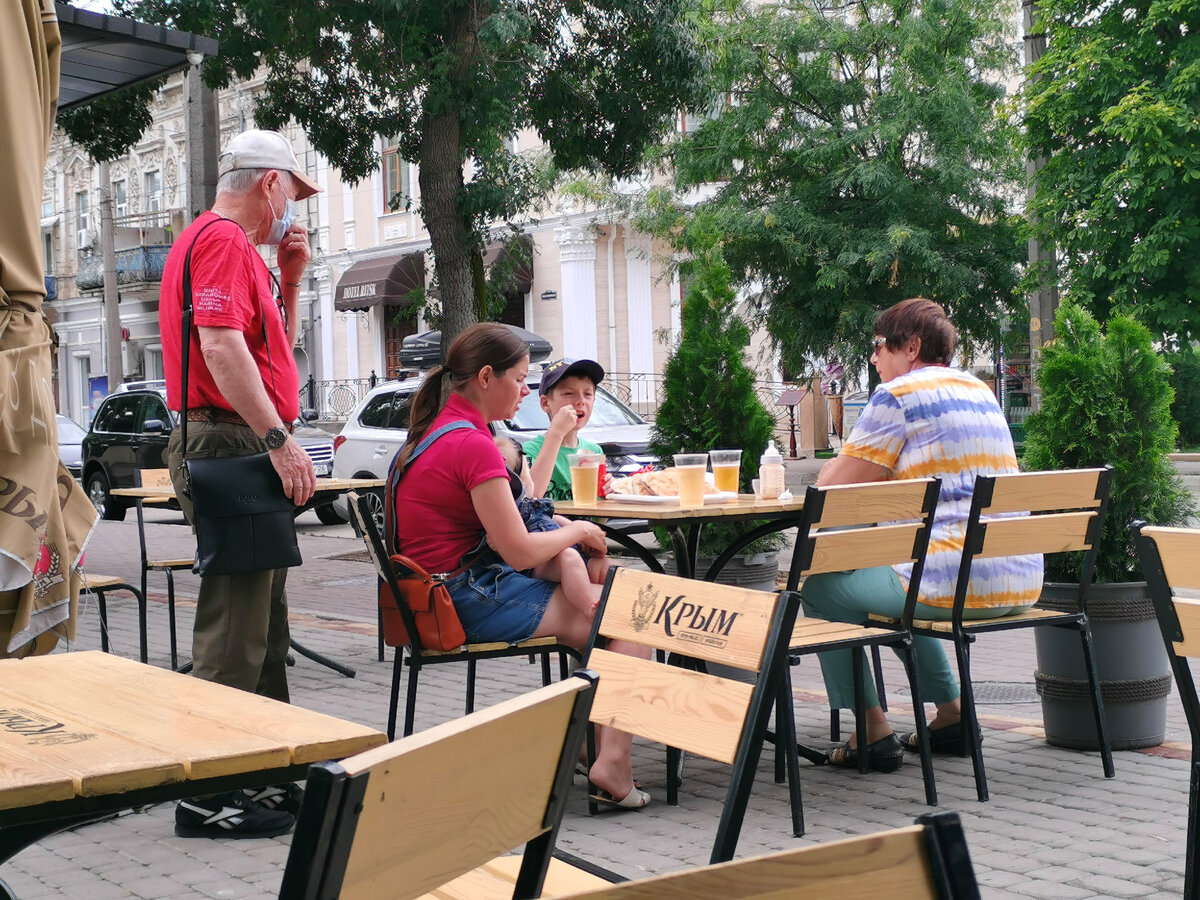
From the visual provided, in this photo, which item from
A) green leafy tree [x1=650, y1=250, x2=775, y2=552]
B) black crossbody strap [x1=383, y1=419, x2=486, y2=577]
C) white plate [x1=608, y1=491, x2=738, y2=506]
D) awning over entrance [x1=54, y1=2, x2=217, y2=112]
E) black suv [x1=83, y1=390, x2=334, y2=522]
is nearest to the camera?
black crossbody strap [x1=383, y1=419, x2=486, y2=577]

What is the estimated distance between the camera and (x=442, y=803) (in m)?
1.59

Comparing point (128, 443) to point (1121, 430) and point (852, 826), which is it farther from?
point (852, 826)

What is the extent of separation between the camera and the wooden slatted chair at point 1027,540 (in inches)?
195

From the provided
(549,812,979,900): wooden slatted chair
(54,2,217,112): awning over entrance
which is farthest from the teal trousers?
(54,2,217,112): awning over entrance

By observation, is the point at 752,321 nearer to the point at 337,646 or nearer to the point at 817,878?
the point at 337,646

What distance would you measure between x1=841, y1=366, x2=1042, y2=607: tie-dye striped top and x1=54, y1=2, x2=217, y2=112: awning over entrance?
4.17m

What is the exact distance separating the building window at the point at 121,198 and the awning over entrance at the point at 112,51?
4015 centimetres

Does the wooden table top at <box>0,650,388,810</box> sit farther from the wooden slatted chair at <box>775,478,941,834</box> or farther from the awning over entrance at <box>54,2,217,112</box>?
the awning over entrance at <box>54,2,217,112</box>

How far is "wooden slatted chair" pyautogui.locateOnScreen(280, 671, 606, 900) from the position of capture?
1.40 metres

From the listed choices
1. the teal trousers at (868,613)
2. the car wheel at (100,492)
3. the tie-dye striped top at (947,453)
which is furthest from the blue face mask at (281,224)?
the car wheel at (100,492)

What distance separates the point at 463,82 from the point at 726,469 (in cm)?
679

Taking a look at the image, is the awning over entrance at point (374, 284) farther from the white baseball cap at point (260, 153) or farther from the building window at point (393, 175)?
the white baseball cap at point (260, 153)

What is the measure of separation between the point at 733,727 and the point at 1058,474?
2.62 metres

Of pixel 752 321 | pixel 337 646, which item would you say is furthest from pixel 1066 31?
pixel 337 646
